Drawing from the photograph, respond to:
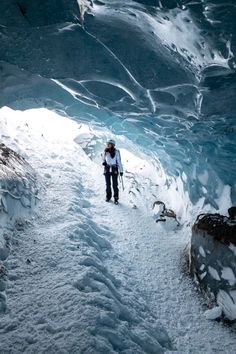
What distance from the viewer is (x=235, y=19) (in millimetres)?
4004

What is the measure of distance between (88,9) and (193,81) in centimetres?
224

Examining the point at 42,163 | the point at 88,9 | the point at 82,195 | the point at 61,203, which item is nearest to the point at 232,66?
the point at 88,9

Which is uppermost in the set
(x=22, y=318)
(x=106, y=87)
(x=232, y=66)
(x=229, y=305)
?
(x=232, y=66)

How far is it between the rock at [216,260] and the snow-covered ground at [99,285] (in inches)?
11.1

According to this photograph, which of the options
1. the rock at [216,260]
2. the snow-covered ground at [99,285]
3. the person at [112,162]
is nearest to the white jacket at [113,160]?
the person at [112,162]

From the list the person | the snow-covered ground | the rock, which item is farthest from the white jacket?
the rock

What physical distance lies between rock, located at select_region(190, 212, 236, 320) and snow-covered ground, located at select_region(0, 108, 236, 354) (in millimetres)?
282

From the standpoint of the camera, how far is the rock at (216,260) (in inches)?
165

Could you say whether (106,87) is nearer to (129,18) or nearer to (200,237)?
(129,18)

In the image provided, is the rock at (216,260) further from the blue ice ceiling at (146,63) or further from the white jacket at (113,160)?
the white jacket at (113,160)

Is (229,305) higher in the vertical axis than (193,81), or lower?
lower

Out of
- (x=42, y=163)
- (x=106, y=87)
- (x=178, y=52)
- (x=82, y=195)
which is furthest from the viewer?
(x=42, y=163)

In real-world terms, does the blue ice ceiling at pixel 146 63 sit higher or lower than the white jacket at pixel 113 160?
higher

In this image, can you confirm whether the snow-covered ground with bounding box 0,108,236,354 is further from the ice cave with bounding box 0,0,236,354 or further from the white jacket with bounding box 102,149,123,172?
the white jacket with bounding box 102,149,123,172
